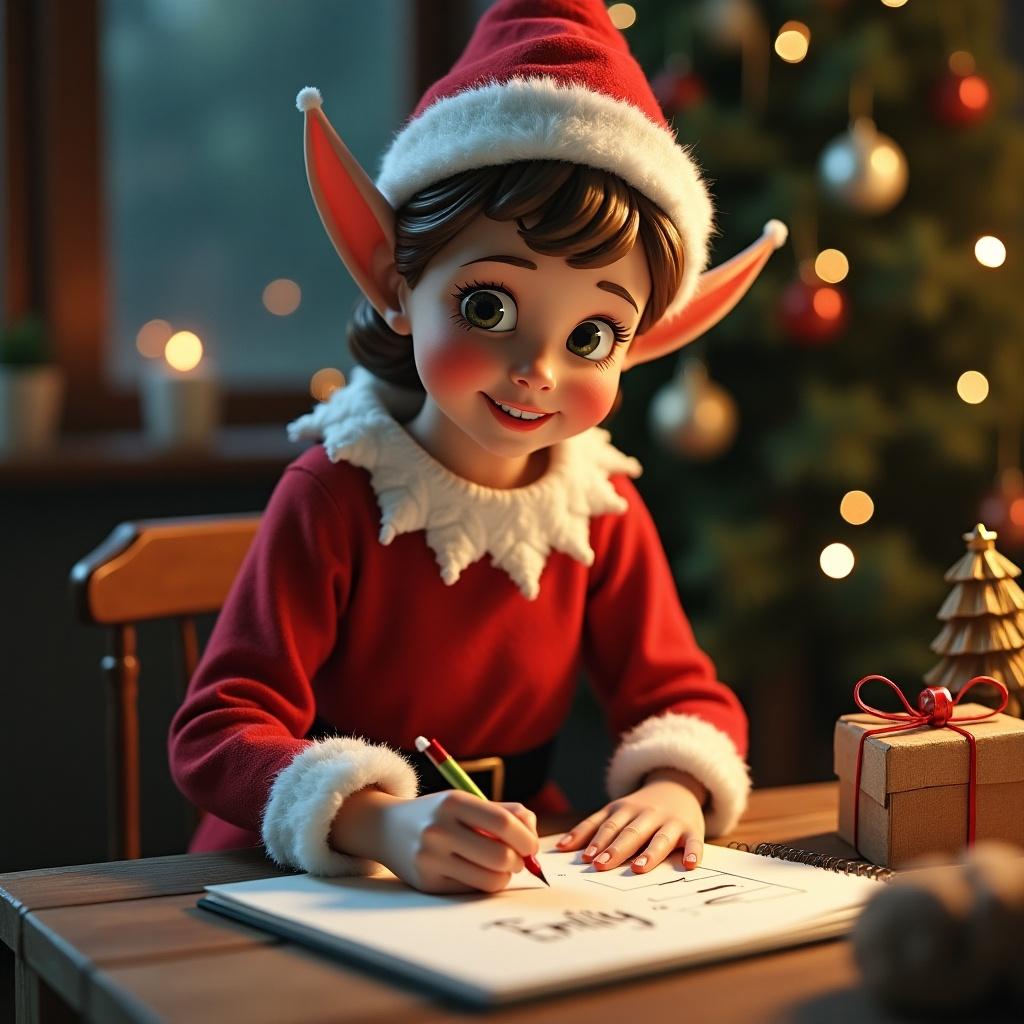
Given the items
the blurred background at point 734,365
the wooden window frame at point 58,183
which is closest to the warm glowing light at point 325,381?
the blurred background at point 734,365

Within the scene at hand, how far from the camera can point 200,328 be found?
9.04 ft

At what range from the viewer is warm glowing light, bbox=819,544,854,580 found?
7.79 ft

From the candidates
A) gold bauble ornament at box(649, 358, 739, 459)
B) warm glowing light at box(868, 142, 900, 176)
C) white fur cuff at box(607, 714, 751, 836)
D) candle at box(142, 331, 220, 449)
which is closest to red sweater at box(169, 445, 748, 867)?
white fur cuff at box(607, 714, 751, 836)

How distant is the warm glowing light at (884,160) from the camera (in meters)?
2.22

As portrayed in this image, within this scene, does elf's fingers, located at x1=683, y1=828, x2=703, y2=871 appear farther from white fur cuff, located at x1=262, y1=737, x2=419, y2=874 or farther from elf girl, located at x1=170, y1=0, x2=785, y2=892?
white fur cuff, located at x1=262, y1=737, x2=419, y2=874

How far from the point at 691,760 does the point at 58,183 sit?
1.77 metres

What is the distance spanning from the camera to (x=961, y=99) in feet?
7.57

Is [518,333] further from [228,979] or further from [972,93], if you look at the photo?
[972,93]

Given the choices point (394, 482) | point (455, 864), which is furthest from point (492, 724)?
point (455, 864)

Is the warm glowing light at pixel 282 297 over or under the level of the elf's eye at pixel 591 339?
over

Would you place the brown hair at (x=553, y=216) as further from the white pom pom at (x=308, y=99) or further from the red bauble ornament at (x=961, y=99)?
the red bauble ornament at (x=961, y=99)

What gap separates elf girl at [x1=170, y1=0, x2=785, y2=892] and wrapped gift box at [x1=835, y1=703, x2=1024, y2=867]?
0.13 metres

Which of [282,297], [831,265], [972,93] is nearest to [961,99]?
[972,93]

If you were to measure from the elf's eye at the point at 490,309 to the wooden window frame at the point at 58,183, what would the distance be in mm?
1610
